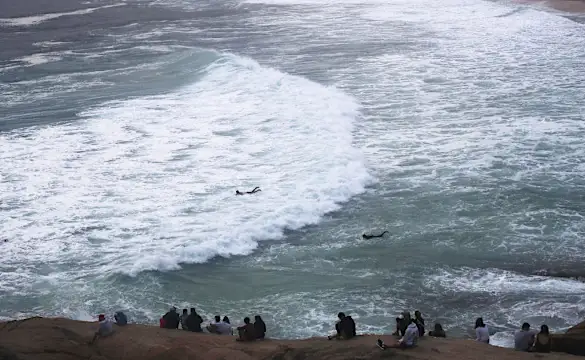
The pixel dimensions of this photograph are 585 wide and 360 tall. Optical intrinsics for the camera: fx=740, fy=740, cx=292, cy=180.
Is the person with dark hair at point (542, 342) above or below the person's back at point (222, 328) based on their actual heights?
above

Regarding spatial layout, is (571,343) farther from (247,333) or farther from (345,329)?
(247,333)

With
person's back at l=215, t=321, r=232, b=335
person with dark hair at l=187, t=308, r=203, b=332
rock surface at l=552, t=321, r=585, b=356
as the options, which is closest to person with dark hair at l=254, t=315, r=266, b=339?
person's back at l=215, t=321, r=232, b=335

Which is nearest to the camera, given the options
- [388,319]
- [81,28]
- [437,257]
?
[388,319]

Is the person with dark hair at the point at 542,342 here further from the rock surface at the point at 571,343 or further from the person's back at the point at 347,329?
the person's back at the point at 347,329

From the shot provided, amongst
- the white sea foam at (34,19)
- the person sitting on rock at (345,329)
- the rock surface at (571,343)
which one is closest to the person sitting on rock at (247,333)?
the person sitting on rock at (345,329)

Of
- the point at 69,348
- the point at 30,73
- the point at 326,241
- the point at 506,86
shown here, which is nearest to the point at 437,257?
the point at 326,241

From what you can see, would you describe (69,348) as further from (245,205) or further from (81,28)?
(81,28)

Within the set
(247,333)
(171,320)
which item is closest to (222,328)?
(247,333)
